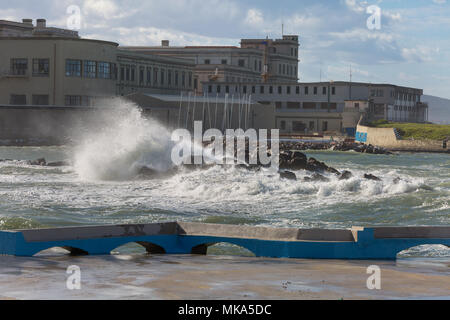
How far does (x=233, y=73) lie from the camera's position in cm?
12000

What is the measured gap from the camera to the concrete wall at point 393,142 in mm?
84125

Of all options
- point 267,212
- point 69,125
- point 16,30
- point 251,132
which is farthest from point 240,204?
point 16,30

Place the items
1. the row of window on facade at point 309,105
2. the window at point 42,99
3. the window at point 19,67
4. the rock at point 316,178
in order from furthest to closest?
1. the row of window on facade at point 309,105
2. the window at point 42,99
3. the window at point 19,67
4. the rock at point 316,178

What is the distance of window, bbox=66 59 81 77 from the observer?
7506cm

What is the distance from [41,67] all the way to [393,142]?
1389 inches

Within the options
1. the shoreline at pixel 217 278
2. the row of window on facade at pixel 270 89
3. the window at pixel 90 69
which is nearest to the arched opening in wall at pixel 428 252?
the shoreline at pixel 217 278

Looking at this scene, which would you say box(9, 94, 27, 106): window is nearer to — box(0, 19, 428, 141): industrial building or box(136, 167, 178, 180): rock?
box(0, 19, 428, 141): industrial building

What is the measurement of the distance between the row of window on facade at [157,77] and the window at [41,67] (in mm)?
14489

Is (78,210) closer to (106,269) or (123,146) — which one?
(106,269)

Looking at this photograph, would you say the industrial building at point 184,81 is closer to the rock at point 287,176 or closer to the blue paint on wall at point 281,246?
the rock at point 287,176

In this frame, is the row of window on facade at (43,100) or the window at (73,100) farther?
the window at (73,100)

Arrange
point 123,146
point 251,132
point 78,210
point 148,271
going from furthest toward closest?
point 251,132, point 123,146, point 78,210, point 148,271
